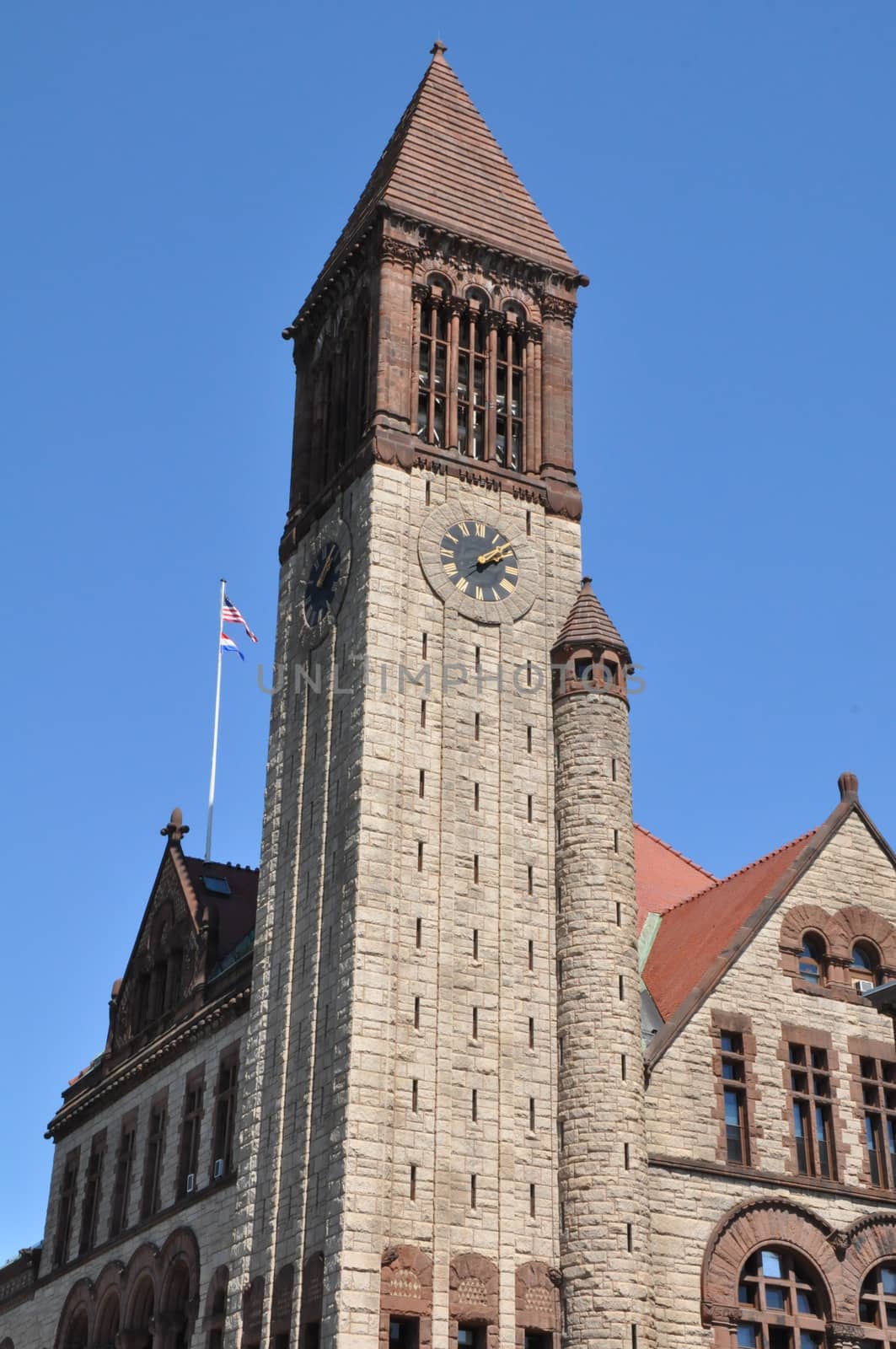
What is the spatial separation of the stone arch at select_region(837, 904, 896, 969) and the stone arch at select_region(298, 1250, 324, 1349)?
1490cm

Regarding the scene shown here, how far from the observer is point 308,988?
44.2 m

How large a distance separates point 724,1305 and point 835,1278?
282 centimetres

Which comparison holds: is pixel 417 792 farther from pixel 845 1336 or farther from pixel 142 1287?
pixel 142 1287

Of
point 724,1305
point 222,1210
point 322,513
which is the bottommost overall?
point 724,1305

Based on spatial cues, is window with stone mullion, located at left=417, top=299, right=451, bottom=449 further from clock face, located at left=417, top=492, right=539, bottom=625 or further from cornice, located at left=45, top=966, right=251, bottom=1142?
cornice, located at left=45, top=966, right=251, bottom=1142

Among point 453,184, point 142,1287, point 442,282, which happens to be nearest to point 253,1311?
point 142,1287

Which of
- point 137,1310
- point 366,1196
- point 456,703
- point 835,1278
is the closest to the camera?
point 366,1196

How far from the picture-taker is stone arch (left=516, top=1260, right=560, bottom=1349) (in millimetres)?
40094

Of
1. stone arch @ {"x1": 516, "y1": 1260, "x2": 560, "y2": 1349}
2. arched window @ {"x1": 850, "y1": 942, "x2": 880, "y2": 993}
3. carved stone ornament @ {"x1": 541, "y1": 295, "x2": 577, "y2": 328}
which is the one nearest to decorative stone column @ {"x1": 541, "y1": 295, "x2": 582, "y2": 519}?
carved stone ornament @ {"x1": 541, "y1": 295, "x2": 577, "y2": 328}

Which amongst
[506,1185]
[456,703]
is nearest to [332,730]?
[456,703]

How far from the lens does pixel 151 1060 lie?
178ft

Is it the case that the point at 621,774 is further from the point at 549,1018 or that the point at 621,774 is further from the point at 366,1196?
the point at 366,1196

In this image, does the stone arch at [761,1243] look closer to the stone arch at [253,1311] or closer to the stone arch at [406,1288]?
the stone arch at [406,1288]

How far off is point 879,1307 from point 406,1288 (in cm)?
1093
